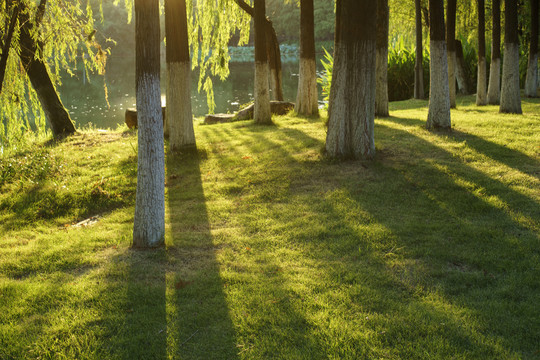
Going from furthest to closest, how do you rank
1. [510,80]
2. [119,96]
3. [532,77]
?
1. [119,96]
2. [532,77]
3. [510,80]

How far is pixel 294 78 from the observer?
4275 cm

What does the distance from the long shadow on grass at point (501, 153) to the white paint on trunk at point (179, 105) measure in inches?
204

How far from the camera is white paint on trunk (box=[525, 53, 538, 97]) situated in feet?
52.2

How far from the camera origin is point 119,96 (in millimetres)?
35094

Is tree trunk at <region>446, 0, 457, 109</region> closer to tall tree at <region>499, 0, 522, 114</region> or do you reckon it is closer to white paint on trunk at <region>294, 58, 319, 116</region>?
tall tree at <region>499, 0, 522, 114</region>

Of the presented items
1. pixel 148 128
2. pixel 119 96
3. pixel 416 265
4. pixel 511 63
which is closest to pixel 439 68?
pixel 511 63

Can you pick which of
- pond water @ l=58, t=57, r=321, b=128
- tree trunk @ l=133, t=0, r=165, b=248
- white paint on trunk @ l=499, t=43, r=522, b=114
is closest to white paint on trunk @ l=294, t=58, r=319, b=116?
white paint on trunk @ l=499, t=43, r=522, b=114

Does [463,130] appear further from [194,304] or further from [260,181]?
[194,304]

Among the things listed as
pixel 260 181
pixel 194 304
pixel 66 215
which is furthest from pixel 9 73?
pixel 194 304

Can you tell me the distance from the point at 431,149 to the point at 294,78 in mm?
35840

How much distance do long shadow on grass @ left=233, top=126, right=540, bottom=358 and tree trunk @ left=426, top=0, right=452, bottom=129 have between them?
2.52m

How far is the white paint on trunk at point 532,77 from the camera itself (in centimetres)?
1590

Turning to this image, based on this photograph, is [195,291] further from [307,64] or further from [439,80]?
[307,64]

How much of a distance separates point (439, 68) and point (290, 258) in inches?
237
